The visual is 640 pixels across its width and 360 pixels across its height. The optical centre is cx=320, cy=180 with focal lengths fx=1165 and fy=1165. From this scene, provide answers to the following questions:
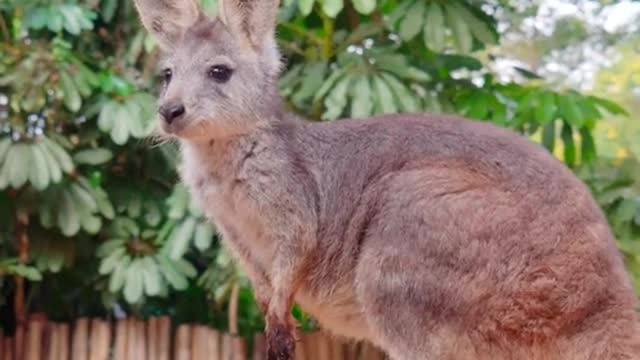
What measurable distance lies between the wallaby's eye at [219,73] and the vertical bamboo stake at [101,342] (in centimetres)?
179

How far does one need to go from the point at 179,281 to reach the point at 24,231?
59 centimetres

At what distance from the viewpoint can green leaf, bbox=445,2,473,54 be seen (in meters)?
3.39

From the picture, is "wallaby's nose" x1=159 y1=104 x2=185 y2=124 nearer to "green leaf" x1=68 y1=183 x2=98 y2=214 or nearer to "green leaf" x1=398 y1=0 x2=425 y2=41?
"green leaf" x1=398 y1=0 x2=425 y2=41

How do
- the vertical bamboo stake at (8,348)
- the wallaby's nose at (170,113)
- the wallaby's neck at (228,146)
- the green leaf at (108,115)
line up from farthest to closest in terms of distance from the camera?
1. the vertical bamboo stake at (8,348)
2. the green leaf at (108,115)
3. the wallaby's neck at (228,146)
4. the wallaby's nose at (170,113)

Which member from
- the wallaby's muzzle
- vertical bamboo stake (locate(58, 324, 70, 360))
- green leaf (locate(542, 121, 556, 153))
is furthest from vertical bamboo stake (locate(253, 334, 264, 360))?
the wallaby's muzzle

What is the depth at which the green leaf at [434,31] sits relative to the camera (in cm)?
337

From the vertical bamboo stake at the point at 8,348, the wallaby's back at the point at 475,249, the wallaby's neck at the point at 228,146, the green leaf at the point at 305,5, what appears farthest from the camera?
the vertical bamboo stake at the point at 8,348

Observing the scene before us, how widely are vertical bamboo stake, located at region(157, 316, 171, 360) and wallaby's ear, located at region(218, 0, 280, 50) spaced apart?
1732 millimetres

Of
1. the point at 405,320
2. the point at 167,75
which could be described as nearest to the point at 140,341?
the point at 167,75

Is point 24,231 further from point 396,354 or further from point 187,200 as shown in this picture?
point 396,354

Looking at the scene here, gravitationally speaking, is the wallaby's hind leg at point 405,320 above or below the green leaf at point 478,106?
below

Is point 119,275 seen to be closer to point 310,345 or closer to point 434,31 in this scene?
point 310,345

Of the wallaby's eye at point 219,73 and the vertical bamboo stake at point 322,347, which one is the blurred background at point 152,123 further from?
the wallaby's eye at point 219,73

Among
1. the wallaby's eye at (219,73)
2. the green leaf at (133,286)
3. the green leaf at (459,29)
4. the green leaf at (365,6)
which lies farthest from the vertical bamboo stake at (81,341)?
the wallaby's eye at (219,73)
